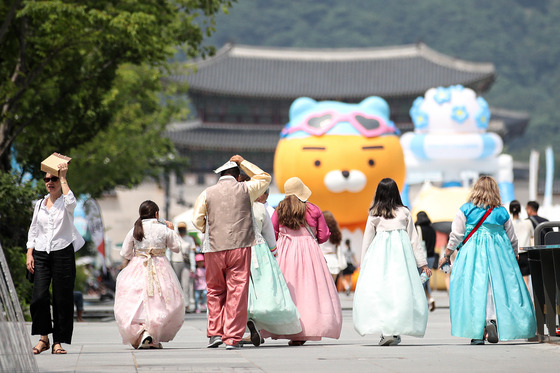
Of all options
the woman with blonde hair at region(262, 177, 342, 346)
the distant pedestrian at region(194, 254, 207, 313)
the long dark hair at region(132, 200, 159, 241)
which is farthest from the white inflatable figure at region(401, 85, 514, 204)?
the long dark hair at region(132, 200, 159, 241)

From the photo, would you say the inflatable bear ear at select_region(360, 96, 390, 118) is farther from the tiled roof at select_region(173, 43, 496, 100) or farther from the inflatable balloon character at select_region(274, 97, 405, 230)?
the tiled roof at select_region(173, 43, 496, 100)

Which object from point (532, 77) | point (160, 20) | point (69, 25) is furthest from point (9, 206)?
point (532, 77)

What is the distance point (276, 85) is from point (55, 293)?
42.6 meters

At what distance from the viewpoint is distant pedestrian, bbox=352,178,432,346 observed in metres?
8.88

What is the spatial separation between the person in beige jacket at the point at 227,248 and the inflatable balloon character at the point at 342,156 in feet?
39.4

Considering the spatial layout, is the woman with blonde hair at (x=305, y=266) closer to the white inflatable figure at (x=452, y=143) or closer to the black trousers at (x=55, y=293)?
the black trousers at (x=55, y=293)

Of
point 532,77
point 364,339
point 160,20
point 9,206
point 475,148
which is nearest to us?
point 364,339

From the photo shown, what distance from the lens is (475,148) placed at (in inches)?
998

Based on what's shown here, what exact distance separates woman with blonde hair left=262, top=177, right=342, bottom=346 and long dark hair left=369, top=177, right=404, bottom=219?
2.02 ft

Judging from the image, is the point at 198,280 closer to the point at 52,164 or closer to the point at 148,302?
the point at 148,302

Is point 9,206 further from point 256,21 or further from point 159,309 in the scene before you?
point 256,21

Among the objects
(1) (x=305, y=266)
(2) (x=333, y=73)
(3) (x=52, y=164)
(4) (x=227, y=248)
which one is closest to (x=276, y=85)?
(2) (x=333, y=73)

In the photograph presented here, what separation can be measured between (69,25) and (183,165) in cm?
1666

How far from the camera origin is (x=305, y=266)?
9.32 m
